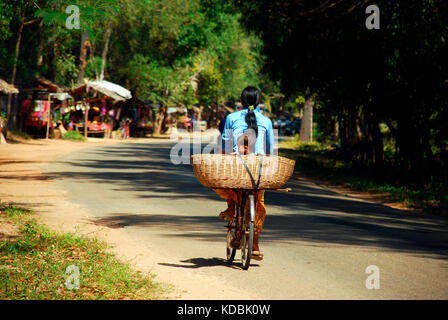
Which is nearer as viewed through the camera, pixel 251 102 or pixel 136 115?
pixel 251 102

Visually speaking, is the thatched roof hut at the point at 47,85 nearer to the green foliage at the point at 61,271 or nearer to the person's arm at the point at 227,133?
the green foliage at the point at 61,271

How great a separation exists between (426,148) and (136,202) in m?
10.5

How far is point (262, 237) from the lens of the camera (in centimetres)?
952

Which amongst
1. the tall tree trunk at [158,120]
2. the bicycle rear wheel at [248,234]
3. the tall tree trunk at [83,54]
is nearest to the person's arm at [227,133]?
the bicycle rear wheel at [248,234]

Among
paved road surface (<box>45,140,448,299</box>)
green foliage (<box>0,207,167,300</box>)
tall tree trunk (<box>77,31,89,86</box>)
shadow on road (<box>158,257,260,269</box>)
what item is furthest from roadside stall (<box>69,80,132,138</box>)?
shadow on road (<box>158,257,260,269</box>)

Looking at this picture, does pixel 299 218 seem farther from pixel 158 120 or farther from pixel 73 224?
pixel 158 120

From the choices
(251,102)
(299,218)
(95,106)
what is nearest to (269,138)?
(251,102)

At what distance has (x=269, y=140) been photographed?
7211mm

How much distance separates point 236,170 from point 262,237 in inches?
123

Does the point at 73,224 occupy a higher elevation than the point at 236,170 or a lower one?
lower

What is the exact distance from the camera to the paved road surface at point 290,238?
21.7 ft

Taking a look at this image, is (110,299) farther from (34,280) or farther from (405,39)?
(405,39)

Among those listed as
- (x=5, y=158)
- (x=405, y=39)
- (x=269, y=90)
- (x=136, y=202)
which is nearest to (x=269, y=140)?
(x=136, y=202)

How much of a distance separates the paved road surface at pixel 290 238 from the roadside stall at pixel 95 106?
22675 mm
